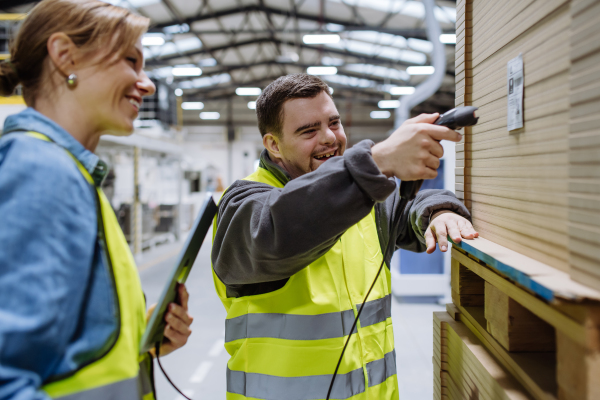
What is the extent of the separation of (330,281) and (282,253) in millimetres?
442

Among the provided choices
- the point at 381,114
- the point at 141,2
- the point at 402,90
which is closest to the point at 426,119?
the point at 141,2

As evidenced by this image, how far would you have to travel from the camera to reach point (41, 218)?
0.62 metres

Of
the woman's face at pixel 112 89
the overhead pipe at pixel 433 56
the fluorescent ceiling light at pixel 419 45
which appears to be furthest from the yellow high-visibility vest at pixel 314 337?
the fluorescent ceiling light at pixel 419 45

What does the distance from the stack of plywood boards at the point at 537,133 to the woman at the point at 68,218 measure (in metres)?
0.82

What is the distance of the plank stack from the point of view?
62 cm

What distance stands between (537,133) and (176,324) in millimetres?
918

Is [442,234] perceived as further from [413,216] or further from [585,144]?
[585,144]

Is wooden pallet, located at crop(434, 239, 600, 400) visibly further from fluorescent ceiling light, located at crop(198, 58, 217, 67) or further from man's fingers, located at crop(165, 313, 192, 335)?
fluorescent ceiling light, located at crop(198, 58, 217, 67)

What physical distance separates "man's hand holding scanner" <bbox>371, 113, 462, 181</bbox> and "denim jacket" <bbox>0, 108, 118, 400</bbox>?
0.65 m

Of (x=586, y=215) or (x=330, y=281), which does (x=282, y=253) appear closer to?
(x=330, y=281)

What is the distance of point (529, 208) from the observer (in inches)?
33.9

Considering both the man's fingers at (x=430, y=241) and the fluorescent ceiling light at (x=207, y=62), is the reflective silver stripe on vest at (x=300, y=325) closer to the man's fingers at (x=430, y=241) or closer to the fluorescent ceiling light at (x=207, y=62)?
the man's fingers at (x=430, y=241)

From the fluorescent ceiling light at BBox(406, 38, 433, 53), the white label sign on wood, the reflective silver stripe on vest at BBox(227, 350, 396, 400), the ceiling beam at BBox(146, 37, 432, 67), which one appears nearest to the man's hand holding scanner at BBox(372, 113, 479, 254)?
the white label sign on wood

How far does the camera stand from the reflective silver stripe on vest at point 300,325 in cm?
132
